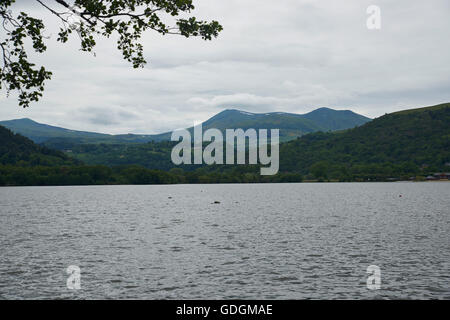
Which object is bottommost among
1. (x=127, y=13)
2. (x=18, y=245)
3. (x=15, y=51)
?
(x=18, y=245)

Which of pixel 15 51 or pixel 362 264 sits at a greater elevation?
pixel 15 51

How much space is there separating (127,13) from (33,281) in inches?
893

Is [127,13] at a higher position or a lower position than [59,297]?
higher

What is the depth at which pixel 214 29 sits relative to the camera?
75.2 feet

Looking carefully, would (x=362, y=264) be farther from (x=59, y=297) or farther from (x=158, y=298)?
(x=59, y=297)

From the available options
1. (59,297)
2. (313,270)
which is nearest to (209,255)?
(313,270)
